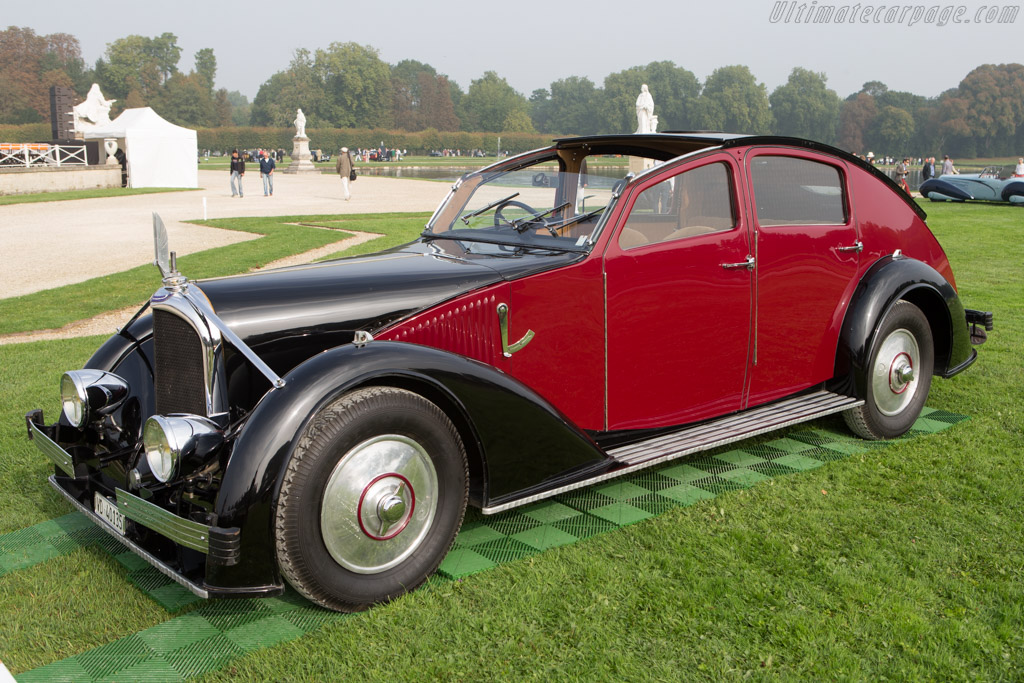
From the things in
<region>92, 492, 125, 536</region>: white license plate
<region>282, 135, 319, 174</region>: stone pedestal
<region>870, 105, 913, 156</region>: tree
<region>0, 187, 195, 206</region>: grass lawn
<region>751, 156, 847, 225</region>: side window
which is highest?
<region>870, 105, 913, 156</region>: tree

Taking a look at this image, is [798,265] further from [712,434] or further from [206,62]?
[206,62]

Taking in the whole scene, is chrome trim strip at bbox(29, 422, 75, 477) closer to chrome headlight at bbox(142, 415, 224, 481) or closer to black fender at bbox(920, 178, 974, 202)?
chrome headlight at bbox(142, 415, 224, 481)

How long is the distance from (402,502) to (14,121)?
380 ft

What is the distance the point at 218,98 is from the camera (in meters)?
130

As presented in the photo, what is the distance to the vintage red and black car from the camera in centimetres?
302

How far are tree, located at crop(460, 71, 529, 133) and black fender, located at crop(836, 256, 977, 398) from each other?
132 m

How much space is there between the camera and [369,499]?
122 inches

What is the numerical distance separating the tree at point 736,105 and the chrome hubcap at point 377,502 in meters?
156

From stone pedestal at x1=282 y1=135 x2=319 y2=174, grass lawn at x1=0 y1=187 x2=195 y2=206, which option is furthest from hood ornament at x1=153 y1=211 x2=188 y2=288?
stone pedestal at x1=282 y1=135 x2=319 y2=174

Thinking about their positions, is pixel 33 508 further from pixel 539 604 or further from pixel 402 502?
pixel 539 604

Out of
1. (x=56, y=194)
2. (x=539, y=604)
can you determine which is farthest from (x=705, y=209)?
(x=56, y=194)

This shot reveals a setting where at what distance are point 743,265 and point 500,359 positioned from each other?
61.1 inches

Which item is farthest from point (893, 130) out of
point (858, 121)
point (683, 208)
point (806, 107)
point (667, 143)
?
point (683, 208)

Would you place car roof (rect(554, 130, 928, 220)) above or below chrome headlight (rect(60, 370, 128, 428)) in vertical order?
above
